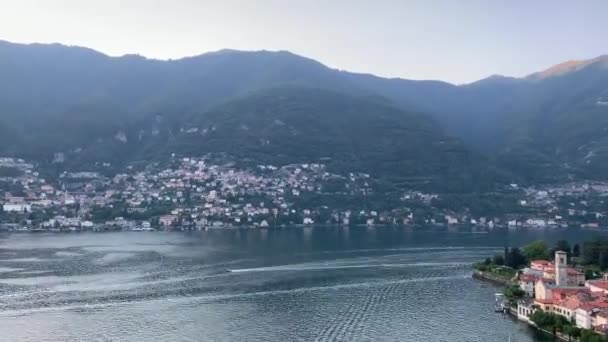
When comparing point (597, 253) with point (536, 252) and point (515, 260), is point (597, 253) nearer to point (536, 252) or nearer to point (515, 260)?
point (536, 252)

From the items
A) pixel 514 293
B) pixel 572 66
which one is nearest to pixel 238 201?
pixel 514 293

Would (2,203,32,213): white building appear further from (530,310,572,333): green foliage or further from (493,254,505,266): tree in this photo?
(530,310,572,333): green foliage

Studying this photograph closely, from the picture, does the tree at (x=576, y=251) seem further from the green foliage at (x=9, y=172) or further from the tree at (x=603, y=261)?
the green foliage at (x=9, y=172)

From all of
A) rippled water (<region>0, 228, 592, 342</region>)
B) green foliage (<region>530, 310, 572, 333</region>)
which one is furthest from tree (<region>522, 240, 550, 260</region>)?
green foliage (<region>530, 310, 572, 333</region>)

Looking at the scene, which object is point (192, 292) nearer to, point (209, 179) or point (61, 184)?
point (209, 179)

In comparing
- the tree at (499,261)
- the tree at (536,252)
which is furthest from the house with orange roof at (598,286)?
the tree at (536,252)

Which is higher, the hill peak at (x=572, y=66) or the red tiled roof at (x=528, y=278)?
the hill peak at (x=572, y=66)
